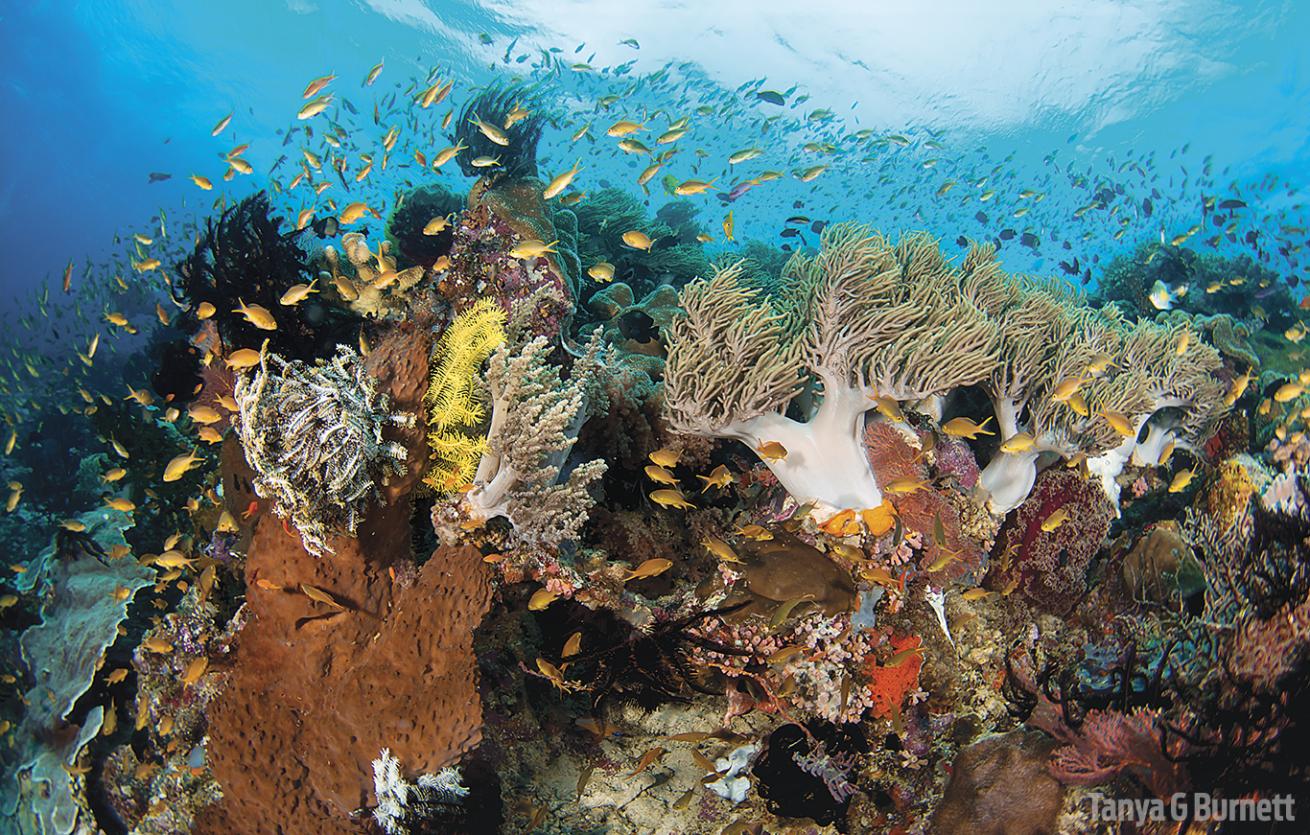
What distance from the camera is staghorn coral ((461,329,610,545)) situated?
3658 mm

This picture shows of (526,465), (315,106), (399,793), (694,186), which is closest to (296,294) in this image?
(526,465)

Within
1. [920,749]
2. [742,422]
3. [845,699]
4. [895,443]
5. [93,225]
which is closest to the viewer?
[845,699]

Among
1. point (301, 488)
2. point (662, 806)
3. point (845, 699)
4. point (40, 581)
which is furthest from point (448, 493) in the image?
point (40, 581)

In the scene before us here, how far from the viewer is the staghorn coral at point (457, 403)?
384cm

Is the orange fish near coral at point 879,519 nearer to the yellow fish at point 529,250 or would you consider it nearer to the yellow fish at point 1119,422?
the yellow fish at point 1119,422

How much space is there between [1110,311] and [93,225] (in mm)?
88654

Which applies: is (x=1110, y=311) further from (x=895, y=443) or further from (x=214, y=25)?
(x=214, y=25)

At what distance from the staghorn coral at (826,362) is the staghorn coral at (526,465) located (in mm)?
1207

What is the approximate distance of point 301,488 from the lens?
3.09 meters

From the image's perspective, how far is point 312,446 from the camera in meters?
3.17

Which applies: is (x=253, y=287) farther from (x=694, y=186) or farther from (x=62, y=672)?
(x=694, y=186)

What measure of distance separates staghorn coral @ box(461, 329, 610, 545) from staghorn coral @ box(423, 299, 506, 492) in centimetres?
14

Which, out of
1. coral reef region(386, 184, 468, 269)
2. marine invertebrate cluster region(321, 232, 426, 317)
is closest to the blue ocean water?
coral reef region(386, 184, 468, 269)

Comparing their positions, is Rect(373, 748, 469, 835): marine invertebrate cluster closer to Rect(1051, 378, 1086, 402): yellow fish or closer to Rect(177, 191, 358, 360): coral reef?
Rect(177, 191, 358, 360): coral reef
